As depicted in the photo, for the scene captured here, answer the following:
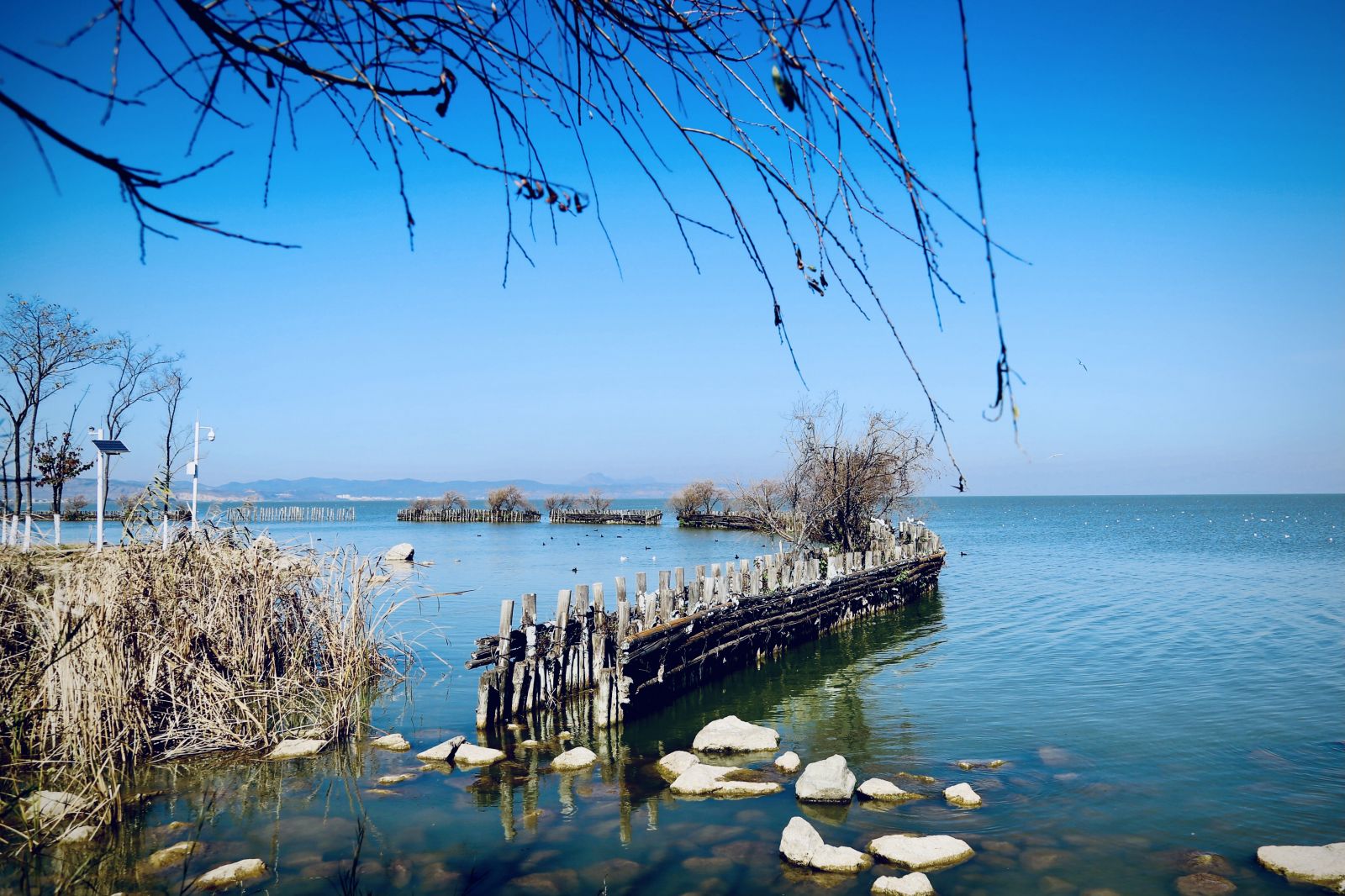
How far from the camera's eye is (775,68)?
1605mm

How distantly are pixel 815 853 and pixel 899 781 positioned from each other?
2589 mm

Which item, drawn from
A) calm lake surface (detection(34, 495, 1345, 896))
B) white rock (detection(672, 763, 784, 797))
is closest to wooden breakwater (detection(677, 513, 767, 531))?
calm lake surface (detection(34, 495, 1345, 896))

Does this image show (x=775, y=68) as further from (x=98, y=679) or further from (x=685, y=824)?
(x=98, y=679)

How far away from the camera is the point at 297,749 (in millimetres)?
9508

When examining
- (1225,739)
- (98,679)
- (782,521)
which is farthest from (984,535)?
(98,679)

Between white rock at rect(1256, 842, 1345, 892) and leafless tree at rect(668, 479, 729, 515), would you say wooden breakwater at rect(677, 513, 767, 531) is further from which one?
white rock at rect(1256, 842, 1345, 892)

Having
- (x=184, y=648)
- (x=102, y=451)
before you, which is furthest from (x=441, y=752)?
(x=102, y=451)

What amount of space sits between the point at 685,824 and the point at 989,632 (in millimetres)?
14058

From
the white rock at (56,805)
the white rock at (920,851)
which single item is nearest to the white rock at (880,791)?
the white rock at (920,851)

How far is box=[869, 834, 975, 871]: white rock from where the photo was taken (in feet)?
22.7

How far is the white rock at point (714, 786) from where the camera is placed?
8.62m

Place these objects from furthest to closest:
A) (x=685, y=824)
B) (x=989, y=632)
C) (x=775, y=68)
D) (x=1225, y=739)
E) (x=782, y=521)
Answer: (x=782, y=521), (x=989, y=632), (x=1225, y=739), (x=685, y=824), (x=775, y=68)

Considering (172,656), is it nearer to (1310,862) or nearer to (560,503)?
(1310,862)

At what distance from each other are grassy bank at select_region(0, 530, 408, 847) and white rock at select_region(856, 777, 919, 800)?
20.8ft
